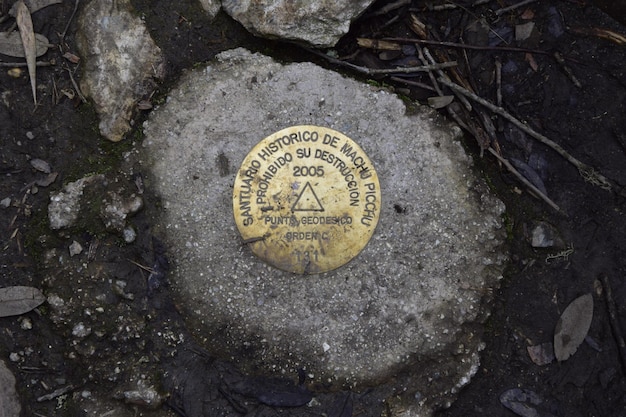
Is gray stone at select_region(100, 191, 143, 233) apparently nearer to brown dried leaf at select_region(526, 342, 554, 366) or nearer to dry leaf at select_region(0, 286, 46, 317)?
dry leaf at select_region(0, 286, 46, 317)

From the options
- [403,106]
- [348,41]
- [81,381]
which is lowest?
[81,381]

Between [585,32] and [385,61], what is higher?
[585,32]

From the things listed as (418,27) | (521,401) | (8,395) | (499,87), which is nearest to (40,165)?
(8,395)

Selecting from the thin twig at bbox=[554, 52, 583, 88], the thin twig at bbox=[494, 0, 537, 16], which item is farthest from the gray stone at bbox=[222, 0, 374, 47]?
the thin twig at bbox=[554, 52, 583, 88]

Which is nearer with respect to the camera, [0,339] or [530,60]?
[0,339]

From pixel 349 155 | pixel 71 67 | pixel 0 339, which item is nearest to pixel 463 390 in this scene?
pixel 349 155

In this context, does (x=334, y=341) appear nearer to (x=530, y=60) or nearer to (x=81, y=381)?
(x=81, y=381)
